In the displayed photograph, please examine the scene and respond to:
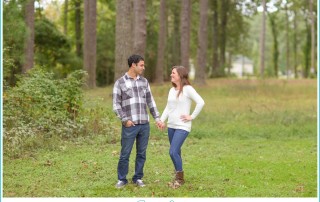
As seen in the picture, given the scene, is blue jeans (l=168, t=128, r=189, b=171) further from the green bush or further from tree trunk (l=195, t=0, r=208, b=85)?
tree trunk (l=195, t=0, r=208, b=85)

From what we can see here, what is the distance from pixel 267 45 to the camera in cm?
9594

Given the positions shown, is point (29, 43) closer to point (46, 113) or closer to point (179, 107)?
point (46, 113)

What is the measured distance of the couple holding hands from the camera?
7.46m

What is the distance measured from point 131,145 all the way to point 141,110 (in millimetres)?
500

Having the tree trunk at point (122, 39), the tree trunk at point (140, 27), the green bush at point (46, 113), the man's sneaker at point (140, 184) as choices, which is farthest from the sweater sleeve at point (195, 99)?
the tree trunk at point (140, 27)

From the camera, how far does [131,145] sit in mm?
7609

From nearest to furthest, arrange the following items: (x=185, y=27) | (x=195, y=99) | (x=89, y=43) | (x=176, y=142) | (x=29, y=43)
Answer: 1. (x=195, y=99)
2. (x=176, y=142)
3. (x=29, y=43)
4. (x=89, y=43)
5. (x=185, y=27)

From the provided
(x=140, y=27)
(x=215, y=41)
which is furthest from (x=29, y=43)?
(x=215, y=41)

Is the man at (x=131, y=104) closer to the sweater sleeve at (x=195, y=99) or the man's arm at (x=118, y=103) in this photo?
the man's arm at (x=118, y=103)

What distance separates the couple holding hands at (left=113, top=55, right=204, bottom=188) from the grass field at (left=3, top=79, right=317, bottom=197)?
40cm
